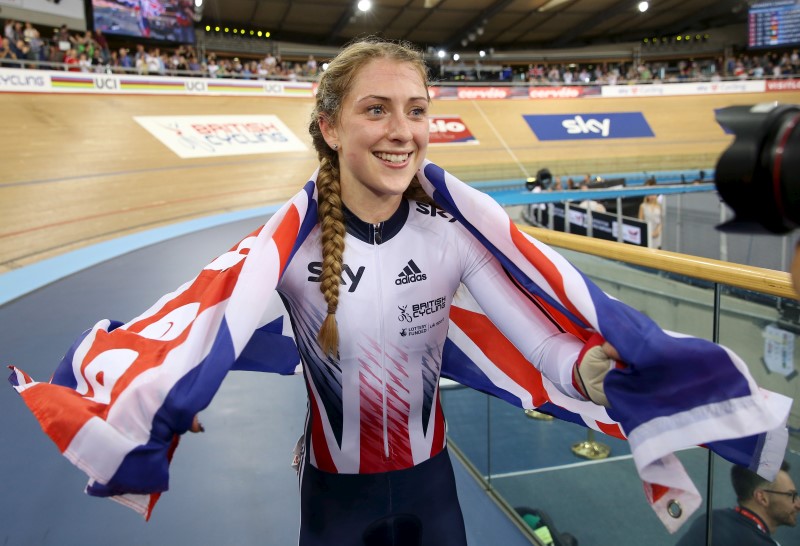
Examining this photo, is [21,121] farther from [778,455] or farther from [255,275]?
[778,455]

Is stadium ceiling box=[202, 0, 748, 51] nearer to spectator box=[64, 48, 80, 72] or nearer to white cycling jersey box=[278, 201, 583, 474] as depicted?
spectator box=[64, 48, 80, 72]

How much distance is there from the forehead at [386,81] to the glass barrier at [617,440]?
0.84m

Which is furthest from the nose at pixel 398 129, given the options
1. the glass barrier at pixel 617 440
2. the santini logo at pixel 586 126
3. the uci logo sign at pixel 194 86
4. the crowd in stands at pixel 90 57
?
the santini logo at pixel 586 126

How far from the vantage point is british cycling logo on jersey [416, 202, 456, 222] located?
1.54 metres

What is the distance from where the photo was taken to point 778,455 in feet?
3.75

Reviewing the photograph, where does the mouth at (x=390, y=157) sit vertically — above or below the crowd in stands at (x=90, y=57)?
below

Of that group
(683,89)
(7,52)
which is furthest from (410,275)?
(683,89)

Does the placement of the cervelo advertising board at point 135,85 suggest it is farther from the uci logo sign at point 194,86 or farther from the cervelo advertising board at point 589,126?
the cervelo advertising board at point 589,126

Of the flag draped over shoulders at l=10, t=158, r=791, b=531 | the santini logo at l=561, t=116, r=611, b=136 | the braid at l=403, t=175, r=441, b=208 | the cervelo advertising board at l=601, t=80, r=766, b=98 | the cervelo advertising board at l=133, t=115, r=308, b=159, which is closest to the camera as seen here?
the flag draped over shoulders at l=10, t=158, r=791, b=531

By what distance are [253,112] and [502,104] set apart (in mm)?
10486

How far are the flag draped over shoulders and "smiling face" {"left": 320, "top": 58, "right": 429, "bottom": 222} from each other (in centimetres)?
16

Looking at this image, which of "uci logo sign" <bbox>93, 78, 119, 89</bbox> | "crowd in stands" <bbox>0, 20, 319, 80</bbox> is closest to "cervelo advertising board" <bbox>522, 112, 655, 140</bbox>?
"crowd in stands" <bbox>0, 20, 319, 80</bbox>

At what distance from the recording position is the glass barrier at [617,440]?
4.35 feet

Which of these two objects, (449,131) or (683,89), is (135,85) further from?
(683,89)
